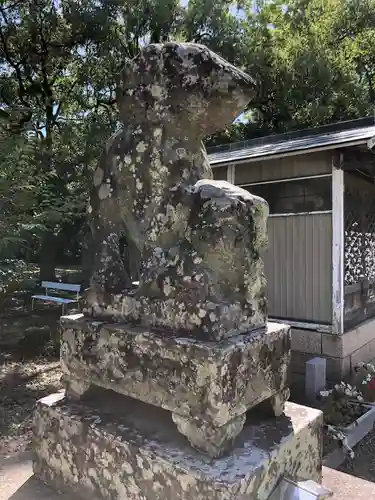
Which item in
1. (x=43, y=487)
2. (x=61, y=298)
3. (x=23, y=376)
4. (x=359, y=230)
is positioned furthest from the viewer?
(x=61, y=298)

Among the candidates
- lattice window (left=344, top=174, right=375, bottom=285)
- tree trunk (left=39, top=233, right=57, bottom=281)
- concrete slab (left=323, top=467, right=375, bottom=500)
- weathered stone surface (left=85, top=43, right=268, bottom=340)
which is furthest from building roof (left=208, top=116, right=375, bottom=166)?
tree trunk (left=39, top=233, right=57, bottom=281)

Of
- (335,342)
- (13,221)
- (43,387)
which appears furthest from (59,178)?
(335,342)

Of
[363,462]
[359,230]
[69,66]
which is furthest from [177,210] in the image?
[69,66]

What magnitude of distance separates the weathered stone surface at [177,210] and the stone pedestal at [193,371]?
87mm

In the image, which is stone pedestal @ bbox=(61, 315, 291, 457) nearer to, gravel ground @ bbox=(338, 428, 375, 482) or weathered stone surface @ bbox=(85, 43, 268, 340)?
weathered stone surface @ bbox=(85, 43, 268, 340)

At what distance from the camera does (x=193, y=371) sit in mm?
1539

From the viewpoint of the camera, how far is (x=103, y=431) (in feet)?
5.84

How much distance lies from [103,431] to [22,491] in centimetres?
64

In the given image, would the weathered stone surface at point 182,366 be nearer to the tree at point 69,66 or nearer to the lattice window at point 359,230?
the lattice window at point 359,230

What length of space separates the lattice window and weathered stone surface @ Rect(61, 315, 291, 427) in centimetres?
406

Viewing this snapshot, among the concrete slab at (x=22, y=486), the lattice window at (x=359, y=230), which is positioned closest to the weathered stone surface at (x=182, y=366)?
the concrete slab at (x=22, y=486)

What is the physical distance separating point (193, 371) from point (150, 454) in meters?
0.38

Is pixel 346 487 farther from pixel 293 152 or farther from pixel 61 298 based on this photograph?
pixel 61 298

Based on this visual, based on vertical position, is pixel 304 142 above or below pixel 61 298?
above
